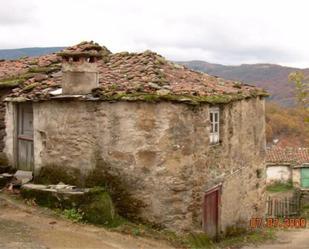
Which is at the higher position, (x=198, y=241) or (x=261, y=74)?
(x=261, y=74)

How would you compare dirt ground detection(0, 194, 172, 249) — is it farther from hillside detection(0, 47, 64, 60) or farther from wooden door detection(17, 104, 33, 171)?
hillside detection(0, 47, 64, 60)

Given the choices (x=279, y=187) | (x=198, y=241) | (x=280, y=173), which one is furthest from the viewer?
(x=280, y=173)

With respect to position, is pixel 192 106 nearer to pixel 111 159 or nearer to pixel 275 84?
pixel 111 159

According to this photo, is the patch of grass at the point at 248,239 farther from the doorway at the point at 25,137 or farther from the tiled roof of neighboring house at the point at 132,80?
the doorway at the point at 25,137

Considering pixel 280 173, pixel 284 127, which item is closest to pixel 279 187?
pixel 280 173

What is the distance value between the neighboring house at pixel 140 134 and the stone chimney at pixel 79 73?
0.08ft

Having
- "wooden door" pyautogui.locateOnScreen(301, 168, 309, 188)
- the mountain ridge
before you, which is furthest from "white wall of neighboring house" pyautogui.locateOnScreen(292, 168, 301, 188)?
the mountain ridge

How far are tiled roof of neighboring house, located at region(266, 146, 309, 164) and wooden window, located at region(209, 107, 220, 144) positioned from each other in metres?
21.2

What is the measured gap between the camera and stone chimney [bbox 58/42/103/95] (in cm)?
1212

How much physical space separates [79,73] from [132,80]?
51.6 inches

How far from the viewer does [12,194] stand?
12461 millimetres

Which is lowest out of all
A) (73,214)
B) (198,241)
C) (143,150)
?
(198,241)

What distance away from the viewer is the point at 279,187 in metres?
32.9

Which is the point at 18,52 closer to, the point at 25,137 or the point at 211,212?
the point at 25,137
